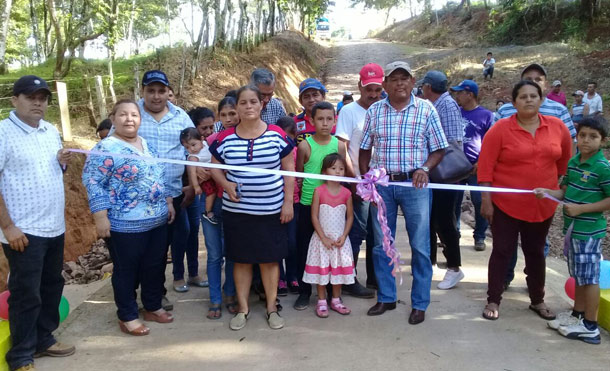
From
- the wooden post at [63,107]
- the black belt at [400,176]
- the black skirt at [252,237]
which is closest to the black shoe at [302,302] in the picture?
the black skirt at [252,237]

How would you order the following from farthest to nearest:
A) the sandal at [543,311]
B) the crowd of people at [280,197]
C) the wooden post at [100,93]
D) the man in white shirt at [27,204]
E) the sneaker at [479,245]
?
the wooden post at [100,93], the sneaker at [479,245], the sandal at [543,311], the crowd of people at [280,197], the man in white shirt at [27,204]

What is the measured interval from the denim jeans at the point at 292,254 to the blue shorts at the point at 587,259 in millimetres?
2162

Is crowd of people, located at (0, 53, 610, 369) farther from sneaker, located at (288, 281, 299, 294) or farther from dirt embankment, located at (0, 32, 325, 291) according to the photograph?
dirt embankment, located at (0, 32, 325, 291)

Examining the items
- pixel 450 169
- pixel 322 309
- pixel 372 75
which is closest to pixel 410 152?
pixel 450 169

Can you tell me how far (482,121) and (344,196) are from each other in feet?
7.17

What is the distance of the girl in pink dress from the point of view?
3.77 meters

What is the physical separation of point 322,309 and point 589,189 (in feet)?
7.22

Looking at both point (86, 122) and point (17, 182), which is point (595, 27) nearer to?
point (86, 122)

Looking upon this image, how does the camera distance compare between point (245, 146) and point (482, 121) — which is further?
point (482, 121)

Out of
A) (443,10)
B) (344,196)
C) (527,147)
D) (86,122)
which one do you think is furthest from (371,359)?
(443,10)

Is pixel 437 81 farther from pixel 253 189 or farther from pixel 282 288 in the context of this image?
pixel 282 288

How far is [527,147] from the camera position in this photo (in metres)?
3.44

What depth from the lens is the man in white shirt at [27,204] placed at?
111 inches

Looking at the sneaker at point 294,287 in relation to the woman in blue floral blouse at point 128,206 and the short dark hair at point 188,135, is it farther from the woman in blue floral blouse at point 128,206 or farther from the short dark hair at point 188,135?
the short dark hair at point 188,135
